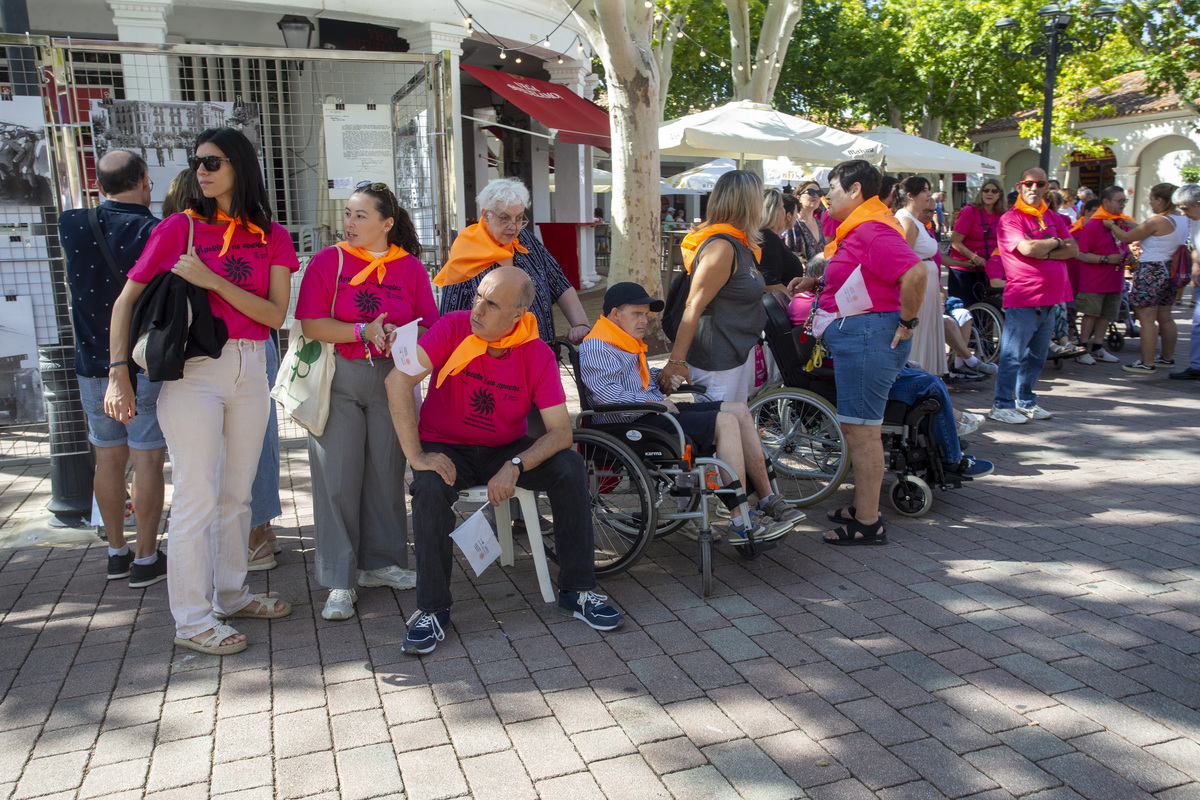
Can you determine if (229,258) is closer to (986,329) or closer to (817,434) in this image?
(817,434)

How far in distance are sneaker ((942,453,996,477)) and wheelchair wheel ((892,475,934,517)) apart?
164 millimetres

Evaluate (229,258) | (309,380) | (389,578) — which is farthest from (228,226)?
(389,578)

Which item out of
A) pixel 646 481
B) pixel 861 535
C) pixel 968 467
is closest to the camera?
pixel 646 481

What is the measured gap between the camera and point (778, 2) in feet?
45.5

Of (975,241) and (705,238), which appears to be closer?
(705,238)

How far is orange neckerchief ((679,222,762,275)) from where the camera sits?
4.59 m

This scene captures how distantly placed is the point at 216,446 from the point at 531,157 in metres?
13.8

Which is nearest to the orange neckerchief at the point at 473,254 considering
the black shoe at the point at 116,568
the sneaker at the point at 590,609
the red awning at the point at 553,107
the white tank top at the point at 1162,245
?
the sneaker at the point at 590,609

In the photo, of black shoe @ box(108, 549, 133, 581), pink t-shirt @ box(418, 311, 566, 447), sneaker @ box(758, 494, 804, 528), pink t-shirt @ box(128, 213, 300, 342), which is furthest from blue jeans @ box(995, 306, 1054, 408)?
black shoe @ box(108, 549, 133, 581)

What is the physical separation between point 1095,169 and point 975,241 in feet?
97.9

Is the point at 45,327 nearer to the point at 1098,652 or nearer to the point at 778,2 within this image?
the point at 1098,652

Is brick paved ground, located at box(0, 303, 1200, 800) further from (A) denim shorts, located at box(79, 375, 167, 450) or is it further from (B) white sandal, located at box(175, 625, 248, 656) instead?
(A) denim shorts, located at box(79, 375, 167, 450)

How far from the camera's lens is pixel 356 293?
3631 mm

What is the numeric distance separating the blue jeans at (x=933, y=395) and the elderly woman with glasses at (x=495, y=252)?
175 centimetres
